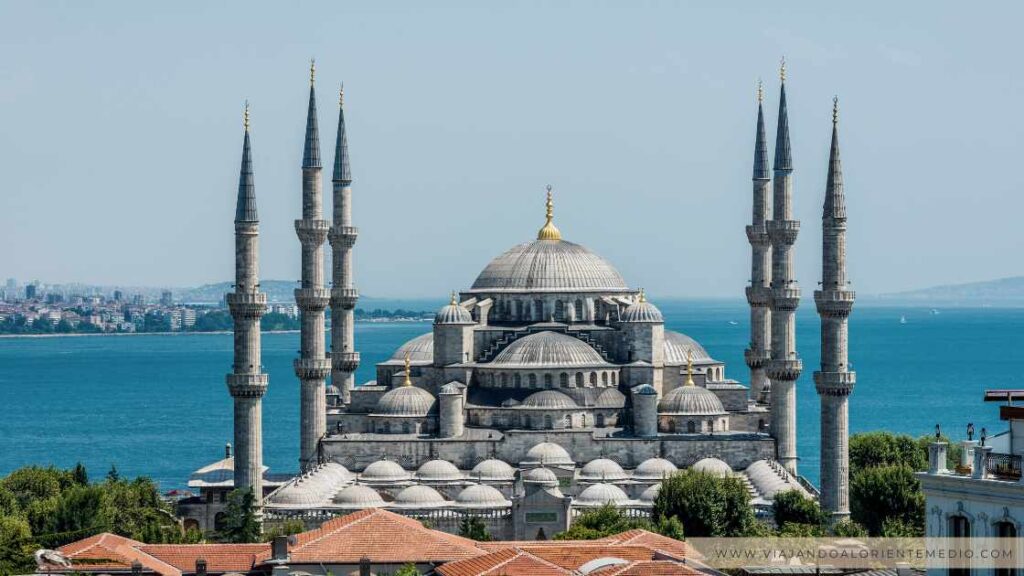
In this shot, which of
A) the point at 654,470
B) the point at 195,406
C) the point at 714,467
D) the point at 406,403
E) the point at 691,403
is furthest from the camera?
the point at 195,406

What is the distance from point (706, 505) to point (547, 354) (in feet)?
38.1

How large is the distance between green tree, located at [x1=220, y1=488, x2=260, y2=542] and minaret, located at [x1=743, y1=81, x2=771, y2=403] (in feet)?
64.8

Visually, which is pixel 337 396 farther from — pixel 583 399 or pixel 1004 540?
pixel 1004 540

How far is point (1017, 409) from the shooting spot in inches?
806

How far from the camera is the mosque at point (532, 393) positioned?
178 feet

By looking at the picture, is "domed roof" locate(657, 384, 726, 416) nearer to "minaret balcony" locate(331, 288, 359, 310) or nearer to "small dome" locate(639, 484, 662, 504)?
"small dome" locate(639, 484, 662, 504)

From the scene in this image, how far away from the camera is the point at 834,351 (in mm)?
54406

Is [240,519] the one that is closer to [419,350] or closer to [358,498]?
[358,498]

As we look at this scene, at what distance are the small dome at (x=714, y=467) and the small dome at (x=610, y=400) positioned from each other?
4.09 meters

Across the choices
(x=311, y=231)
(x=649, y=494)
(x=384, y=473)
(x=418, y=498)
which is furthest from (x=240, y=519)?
(x=311, y=231)

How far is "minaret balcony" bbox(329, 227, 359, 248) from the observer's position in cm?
6362

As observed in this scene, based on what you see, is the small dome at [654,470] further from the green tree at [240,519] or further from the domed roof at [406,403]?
the green tree at [240,519]

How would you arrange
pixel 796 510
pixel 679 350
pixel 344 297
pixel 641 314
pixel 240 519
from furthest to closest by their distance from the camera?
pixel 679 350 < pixel 344 297 < pixel 641 314 < pixel 796 510 < pixel 240 519

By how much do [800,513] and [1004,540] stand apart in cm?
3185
